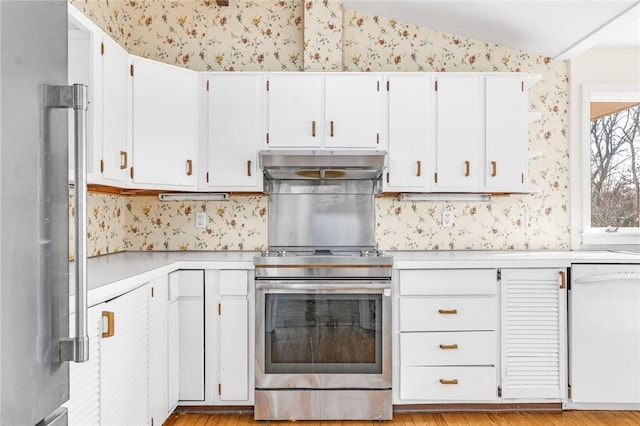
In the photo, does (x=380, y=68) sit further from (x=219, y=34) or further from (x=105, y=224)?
(x=105, y=224)

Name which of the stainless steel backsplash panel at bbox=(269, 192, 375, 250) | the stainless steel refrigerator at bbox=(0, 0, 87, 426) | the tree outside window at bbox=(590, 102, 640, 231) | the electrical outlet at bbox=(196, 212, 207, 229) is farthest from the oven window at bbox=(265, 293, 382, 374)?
the tree outside window at bbox=(590, 102, 640, 231)

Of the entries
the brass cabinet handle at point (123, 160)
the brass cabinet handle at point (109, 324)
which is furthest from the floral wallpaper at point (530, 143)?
the brass cabinet handle at point (109, 324)

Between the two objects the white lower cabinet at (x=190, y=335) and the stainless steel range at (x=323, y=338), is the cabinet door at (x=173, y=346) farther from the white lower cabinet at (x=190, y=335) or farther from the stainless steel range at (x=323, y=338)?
the stainless steel range at (x=323, y=338)

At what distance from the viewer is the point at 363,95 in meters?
3.10

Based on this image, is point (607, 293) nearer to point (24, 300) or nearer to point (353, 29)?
point (353, 29)

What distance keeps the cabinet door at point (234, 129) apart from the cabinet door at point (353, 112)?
454 millimetres

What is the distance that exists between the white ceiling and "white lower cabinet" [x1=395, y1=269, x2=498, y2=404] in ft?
5.30

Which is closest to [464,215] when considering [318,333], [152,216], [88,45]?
[318,333]

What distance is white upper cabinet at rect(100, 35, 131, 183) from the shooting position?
94.3 inches

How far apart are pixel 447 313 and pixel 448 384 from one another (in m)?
0.42

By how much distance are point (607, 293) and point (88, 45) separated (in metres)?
3.11

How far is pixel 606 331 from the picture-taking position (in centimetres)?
279

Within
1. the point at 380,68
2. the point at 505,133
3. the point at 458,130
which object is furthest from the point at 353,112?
the point at 505,133

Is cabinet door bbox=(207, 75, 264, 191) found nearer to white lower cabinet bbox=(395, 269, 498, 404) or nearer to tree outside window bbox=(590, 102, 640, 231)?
white lower cabinet bbox=(395, 269, 498, 404)
